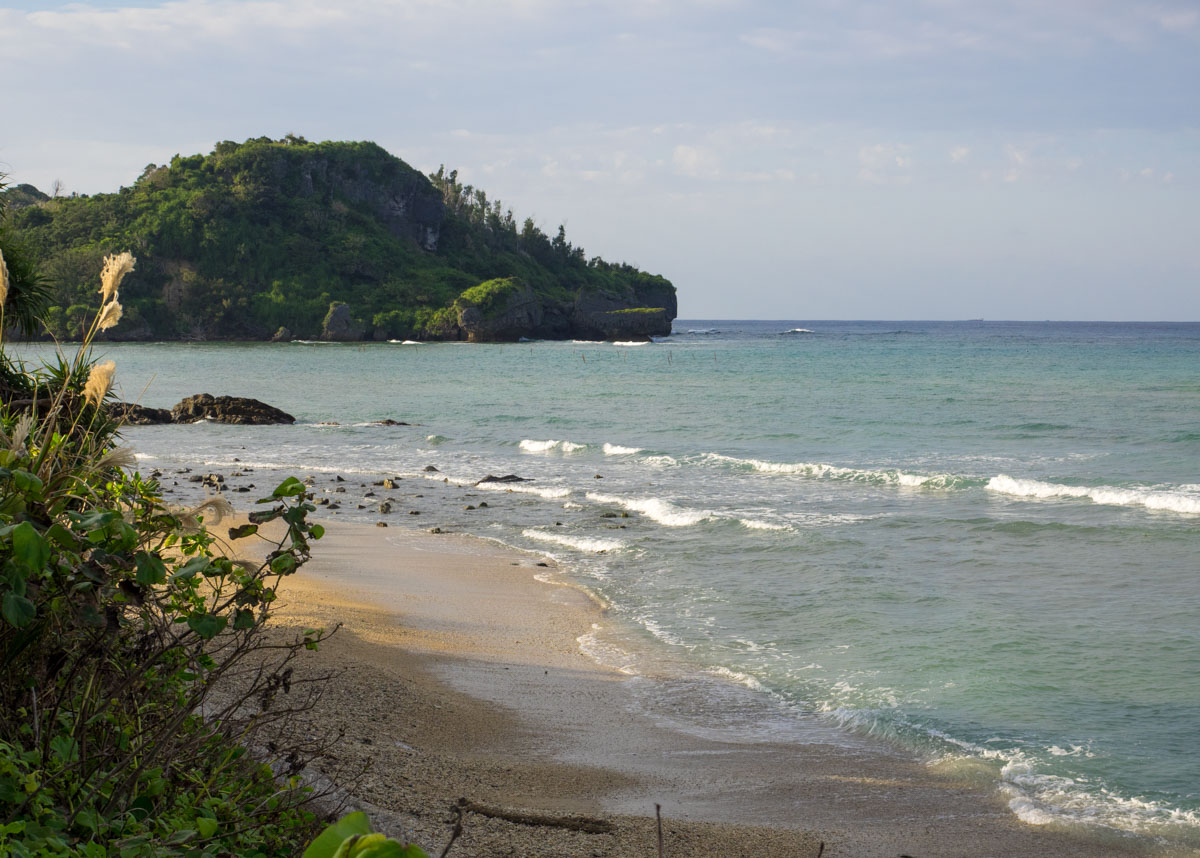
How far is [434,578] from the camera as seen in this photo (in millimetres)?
12188

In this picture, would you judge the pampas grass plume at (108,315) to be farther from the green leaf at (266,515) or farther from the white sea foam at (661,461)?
the white sea foam at (661,461)

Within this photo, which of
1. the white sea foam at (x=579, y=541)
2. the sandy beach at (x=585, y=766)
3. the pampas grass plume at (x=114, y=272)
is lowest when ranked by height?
the white sea foam at (x=579, y=541)

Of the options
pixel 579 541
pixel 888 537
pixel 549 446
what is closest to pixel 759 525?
pixel 888 537

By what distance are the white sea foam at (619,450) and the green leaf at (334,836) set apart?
24.0 m

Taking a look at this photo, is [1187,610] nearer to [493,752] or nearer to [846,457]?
[493,752]

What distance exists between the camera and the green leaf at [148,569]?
2.79m

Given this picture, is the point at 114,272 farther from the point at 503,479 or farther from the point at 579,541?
the point at 503,479

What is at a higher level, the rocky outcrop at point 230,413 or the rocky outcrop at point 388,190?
the rocky outcrop at point 388,190

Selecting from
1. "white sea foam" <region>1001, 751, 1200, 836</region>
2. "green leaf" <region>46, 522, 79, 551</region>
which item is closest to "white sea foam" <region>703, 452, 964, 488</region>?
"white sea foam" <region>1001, 751, 1200, 836</region>

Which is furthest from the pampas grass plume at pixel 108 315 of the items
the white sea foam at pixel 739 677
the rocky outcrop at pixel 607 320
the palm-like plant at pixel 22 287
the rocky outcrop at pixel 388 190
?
the rocky outcrop at pixel 388 190

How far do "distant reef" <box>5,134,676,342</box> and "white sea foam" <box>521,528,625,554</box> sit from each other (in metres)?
80.2

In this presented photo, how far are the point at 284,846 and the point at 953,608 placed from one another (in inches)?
341

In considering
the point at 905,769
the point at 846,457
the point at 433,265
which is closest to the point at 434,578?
the point at 905,769

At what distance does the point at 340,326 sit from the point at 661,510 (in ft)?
296
